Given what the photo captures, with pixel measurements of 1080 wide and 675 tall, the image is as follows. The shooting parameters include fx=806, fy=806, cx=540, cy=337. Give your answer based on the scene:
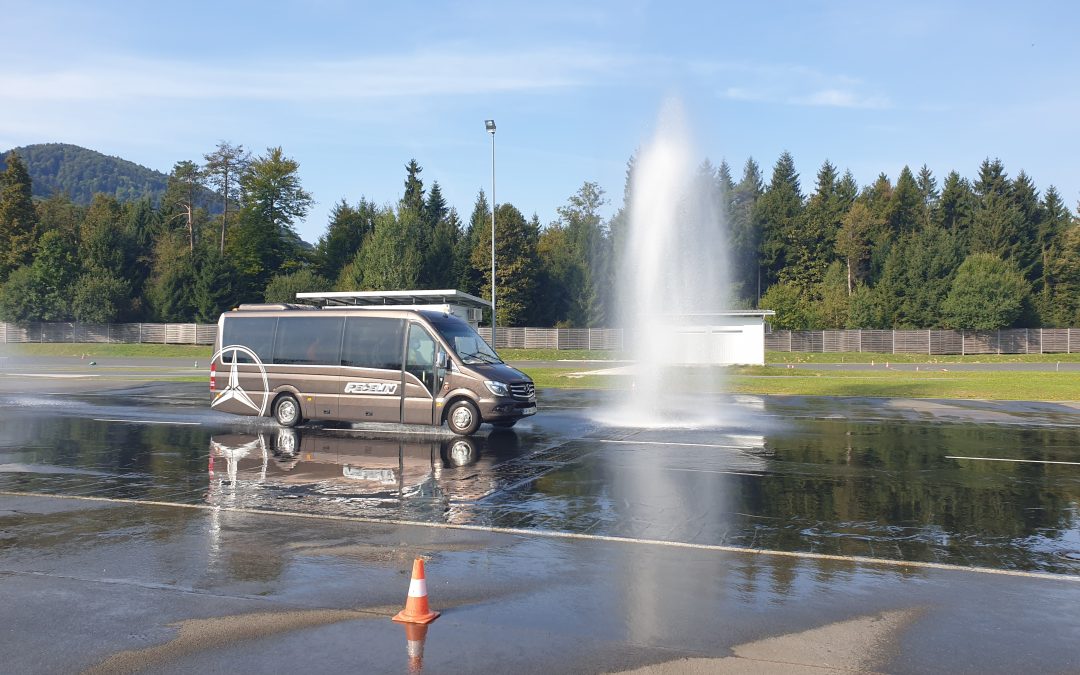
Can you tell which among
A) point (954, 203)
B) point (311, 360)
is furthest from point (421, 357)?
point (954, 203)

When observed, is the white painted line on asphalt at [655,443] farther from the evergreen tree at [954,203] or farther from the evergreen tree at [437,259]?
the evergreen tree at [954,203]

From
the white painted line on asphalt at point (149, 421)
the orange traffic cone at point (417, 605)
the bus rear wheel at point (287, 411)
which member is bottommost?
the white painted line on asphalt at point (149, 421)

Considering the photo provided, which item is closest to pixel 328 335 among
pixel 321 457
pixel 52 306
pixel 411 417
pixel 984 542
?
pixel 411 417

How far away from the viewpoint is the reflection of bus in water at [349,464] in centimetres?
1106

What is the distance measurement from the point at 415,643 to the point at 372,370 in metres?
11.7

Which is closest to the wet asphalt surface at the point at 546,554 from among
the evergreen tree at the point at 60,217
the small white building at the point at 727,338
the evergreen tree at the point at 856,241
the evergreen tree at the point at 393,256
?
the small white building at the point at 727,338

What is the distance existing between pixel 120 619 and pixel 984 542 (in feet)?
26.5

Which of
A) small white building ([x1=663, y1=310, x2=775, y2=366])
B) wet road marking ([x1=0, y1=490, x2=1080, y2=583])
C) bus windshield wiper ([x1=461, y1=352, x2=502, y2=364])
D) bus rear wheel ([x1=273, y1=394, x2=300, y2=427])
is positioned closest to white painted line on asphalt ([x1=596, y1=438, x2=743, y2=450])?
bus windshield wiper ([x1=461, y1=352, x2=502, y2=364])

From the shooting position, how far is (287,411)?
17.7 m

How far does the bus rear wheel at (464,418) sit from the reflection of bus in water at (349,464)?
0.54ft

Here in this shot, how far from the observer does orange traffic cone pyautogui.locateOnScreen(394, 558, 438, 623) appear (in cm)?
598

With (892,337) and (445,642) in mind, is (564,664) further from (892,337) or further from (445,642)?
(892,337)

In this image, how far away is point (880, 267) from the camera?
80875 mm

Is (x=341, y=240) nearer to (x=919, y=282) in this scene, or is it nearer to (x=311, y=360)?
(x=919, y=282)
